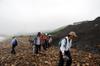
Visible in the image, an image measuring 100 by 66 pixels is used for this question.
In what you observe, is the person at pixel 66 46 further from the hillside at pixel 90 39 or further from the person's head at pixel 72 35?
the hillside at pixel 90 39

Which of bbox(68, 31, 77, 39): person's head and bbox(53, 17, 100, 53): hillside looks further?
bbox(53, 17, 100, 53): hillside

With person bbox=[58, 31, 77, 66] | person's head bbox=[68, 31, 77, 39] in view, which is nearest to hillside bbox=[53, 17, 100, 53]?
person bbox=[58, 31, 77, 66]

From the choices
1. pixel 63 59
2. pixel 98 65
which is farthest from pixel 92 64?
pixel 63 59

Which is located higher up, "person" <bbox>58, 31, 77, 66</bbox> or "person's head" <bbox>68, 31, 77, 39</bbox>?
"person's head" <bbox>68, 31, 77, 39</bbox>

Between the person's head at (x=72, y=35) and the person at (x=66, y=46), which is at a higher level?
the person's head at (x=72, y=35)

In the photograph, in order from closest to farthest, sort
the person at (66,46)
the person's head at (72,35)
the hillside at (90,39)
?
the person's head at (72,35), the person at (66,46), the hillside at (90,39)

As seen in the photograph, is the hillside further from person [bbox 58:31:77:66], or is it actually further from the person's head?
the person's head

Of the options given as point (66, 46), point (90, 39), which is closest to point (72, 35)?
point (66, 46)

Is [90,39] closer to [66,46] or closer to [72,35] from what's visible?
[66,46]

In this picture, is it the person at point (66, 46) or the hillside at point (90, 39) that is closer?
the person at point (66, 46)

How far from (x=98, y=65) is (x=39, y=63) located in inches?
211

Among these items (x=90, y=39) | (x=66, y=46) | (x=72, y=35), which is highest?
(x=72, y=35)

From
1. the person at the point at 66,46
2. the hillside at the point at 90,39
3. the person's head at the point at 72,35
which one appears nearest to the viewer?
the person's head at the point at 72,35

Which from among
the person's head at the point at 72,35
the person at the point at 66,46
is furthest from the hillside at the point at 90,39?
the person's head at the point at 72,35
